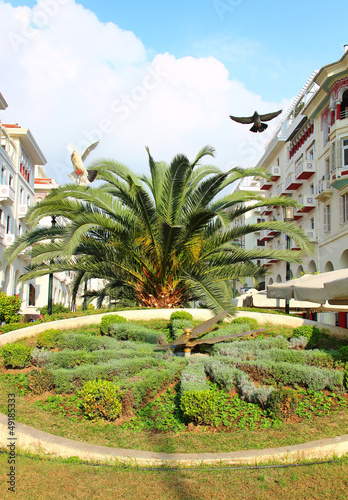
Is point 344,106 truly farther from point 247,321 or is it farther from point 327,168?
point 247,321

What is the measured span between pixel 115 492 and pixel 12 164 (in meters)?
31.2

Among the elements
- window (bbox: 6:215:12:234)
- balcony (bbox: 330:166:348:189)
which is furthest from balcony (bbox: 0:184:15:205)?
balcony (bbox: 330:166:348:189)

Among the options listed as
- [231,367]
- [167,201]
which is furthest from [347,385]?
[167,201]

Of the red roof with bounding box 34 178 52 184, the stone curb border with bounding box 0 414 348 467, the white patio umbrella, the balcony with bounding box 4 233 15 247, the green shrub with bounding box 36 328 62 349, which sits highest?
the red roof with bounding box 34 178 52 184

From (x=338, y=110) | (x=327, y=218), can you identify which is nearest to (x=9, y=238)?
(x=327, y=218)

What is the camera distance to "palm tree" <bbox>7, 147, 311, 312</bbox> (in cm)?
1263

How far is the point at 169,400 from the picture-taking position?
734cm

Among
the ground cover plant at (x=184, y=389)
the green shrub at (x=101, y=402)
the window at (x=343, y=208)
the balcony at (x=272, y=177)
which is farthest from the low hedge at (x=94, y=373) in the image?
the balcony at (x=272, y=177)

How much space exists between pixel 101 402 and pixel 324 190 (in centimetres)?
2413

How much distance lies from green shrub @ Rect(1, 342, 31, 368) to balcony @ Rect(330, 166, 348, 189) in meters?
21.2

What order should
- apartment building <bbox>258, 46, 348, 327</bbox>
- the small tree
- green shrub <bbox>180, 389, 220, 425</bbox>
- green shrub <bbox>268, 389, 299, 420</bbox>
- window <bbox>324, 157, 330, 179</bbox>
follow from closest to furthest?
green shrub <bbox>180, 389, 220, 425</bbox> < green shrub <bbox>268, 389, 299, 420</bbox> < the small tree < apartment building <bbox>258, 46, 348, 327</bbox> < window <bbox>324, 157, 330, 179</bbox>

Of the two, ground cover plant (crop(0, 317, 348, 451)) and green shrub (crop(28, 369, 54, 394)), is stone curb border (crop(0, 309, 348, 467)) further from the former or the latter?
green shrub (crop(28, 369, 54, 394))

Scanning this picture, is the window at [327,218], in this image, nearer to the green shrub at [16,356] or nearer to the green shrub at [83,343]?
the green shrub at [83,343]

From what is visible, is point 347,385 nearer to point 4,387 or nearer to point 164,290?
point 4,387
